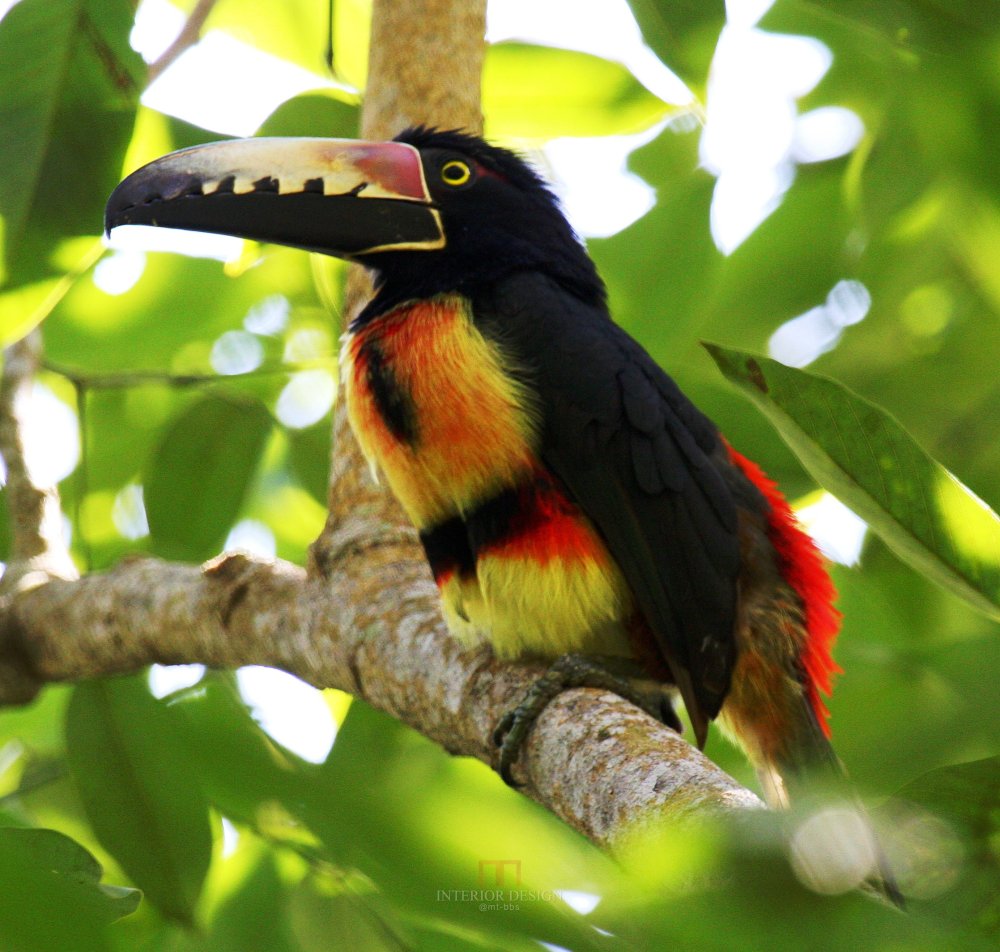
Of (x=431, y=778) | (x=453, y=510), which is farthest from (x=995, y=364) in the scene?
(x=431, y=778)

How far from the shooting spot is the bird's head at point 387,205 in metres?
2.94

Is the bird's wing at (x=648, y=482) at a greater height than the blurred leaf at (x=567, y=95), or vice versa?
the blurred leaf at (x=567, y=95)

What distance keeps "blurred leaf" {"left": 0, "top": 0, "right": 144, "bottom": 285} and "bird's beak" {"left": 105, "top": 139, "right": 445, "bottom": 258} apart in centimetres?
11

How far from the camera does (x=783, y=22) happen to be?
3207 mm

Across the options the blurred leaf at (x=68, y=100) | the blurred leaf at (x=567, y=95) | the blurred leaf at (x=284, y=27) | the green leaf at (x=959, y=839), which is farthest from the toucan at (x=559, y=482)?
the green leaf at (x=959, y=839)

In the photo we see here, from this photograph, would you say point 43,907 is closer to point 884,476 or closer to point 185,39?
point 884,476

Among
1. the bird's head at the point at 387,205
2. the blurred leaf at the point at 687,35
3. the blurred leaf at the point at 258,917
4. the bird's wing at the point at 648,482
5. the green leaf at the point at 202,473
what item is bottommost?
the blurred leaf at the point at 258,917

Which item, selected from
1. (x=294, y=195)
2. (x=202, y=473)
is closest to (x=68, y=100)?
(x=294, y=195)

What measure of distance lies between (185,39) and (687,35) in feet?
5.23

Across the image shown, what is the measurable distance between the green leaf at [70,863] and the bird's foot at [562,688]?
70 centimetres

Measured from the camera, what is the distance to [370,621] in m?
2.72

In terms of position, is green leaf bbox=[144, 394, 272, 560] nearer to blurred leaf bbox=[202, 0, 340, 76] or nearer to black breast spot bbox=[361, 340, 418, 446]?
black breast spot bbox=[361, 340, 418, 446]

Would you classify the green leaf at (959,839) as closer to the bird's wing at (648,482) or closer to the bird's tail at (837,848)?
the bird's tail at (837,848)

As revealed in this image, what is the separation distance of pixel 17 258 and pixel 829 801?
2340 mm
